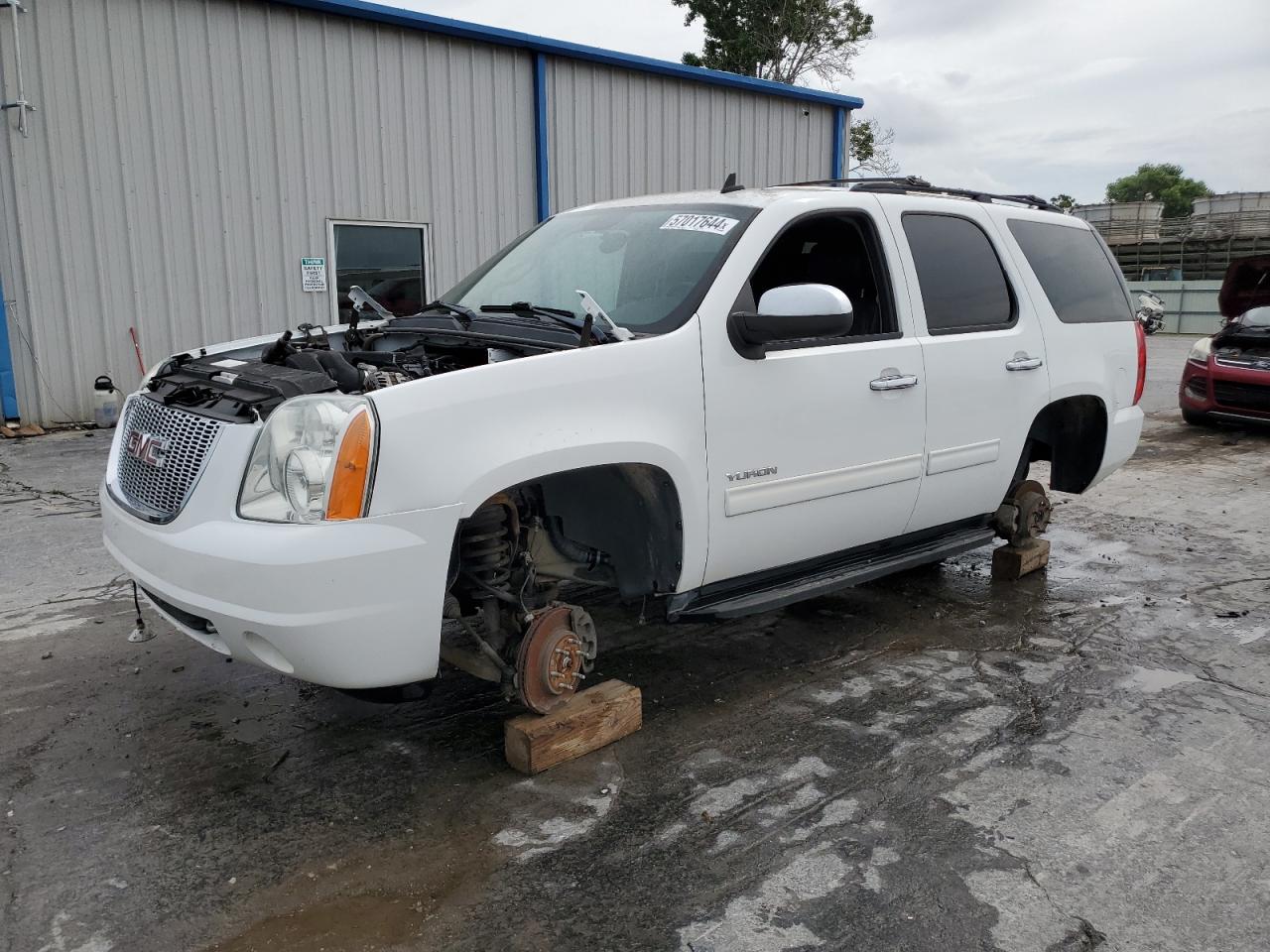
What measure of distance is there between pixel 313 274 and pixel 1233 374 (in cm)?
969

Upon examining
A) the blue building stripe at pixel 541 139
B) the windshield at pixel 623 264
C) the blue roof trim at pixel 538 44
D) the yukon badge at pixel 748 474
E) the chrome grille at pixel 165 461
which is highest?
the blue roof trim at pixel 538 44

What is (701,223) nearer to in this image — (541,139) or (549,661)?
(549,661)

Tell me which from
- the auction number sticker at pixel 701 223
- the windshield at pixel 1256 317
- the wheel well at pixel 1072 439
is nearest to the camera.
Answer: the auction number sticker at pixel 701 223

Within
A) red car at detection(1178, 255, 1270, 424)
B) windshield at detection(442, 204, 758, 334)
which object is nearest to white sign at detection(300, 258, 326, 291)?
windshield at detection(442, 204, 758, 334)

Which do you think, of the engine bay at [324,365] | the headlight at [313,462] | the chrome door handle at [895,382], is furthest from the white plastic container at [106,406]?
the chrome door handle at [895,382]

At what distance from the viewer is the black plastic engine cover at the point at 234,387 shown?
9.44ft

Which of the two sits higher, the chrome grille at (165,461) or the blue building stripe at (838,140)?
the blue building stripe at (838,140)

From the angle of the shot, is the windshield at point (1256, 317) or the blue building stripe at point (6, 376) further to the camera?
the windshield at point (1256, 317)

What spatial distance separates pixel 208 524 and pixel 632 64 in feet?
37.0

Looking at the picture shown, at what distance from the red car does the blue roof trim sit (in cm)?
685

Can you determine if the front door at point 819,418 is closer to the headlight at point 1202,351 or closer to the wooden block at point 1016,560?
the wooden block at point 1016,560

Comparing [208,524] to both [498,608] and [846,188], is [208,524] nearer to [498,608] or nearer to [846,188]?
[498,608]

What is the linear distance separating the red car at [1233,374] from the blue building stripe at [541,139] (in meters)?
7.54

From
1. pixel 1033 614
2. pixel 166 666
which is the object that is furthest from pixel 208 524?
pixel 1033 614
